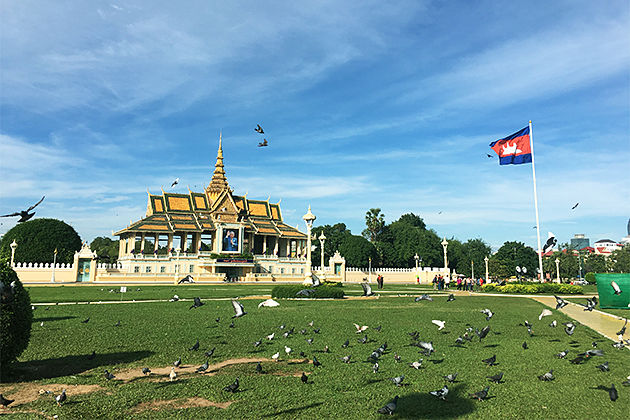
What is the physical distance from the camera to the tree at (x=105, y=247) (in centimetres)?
9281

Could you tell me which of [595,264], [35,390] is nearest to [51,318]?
[35,390]

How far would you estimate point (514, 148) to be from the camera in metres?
34.2

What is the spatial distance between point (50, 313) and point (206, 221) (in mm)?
59611

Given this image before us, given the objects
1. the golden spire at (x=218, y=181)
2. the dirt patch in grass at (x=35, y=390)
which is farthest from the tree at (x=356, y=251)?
the dirt patch in grass at (x=35, y=390)

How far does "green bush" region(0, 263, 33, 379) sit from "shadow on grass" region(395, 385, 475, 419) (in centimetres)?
660

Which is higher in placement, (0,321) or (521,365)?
(0,321)

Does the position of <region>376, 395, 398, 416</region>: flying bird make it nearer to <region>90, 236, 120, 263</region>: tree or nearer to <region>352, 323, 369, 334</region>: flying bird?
<region>352, 323, 369, 334</region>: flying bird

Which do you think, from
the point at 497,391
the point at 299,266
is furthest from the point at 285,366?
the point at 299,266

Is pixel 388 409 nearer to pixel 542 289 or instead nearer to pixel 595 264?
pixel 542 289

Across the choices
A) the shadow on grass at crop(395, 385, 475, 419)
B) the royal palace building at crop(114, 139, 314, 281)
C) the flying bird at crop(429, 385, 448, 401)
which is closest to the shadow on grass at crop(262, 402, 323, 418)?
the shadow on grass at crop(395, 385, 475, 419)

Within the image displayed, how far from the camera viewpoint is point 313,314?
59.5ft

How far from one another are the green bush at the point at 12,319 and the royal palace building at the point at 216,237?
53873 mm

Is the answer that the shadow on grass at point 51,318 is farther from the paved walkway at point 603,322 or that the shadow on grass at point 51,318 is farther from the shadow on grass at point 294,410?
the paved walkway at point 603,322

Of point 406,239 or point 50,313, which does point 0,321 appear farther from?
point 406,239
